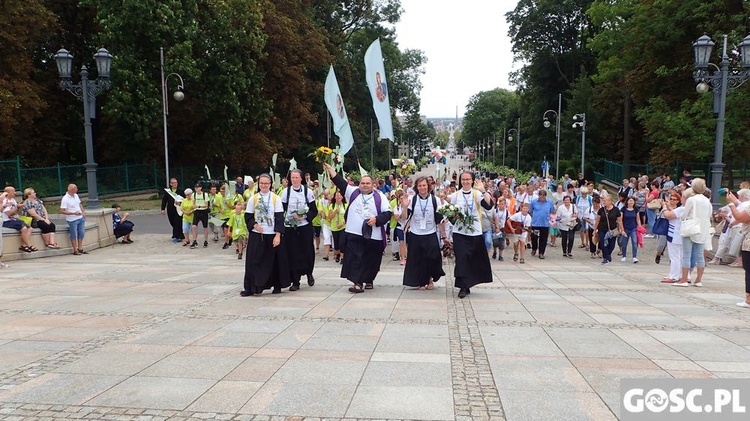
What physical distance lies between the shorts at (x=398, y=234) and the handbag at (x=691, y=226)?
5.67 meters

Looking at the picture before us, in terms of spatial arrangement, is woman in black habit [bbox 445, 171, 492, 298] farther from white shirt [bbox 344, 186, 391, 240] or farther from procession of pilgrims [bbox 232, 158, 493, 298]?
white shirt [bbox 344, 186, 391, 240]

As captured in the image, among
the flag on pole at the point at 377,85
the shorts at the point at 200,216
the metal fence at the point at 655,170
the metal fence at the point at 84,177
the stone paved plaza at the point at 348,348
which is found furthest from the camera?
the metal fence at the point at 655,170

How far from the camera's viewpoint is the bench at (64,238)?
12.5 meters

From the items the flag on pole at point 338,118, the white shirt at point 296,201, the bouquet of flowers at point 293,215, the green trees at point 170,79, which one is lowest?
the bouquet of flowers at point 293,215

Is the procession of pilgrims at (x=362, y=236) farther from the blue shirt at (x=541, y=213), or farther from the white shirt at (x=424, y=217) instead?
the blue shirt at (x=541, y=213)

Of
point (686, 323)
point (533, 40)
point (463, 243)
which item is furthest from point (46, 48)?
point (533, 40)

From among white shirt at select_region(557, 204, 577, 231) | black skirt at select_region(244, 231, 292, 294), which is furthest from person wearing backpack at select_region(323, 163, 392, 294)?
white shirt at select_region(557, 204, 577, 231)

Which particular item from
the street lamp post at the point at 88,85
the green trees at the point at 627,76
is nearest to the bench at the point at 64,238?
the street lamp post at the point at 88,85

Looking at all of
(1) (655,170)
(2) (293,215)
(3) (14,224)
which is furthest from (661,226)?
(1) (655,170)

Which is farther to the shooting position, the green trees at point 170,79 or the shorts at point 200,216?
the green trees at point 170,79

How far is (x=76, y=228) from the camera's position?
13625 millimetres

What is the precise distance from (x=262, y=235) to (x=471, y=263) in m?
3.13

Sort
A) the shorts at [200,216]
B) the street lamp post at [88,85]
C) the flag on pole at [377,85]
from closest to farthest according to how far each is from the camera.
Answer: the flag on pole at [377,85] → the street lamp post at [88,85] → the shorts at [200,216]

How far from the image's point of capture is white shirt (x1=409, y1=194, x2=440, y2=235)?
855 centimetres
